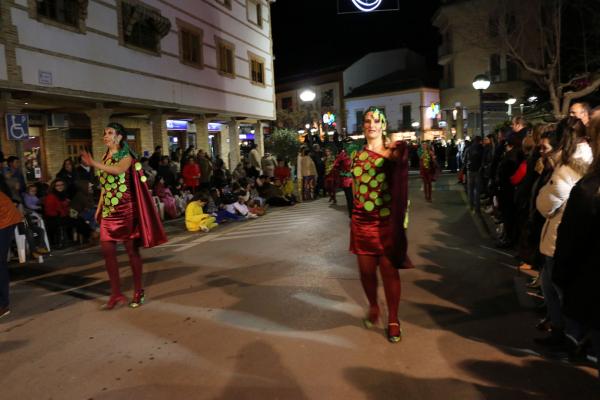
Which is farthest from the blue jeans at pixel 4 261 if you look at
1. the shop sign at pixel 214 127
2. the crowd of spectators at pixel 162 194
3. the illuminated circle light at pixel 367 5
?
the shop sign at pixel 214 127

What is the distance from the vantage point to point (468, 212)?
1361 cm

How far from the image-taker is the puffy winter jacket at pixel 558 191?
4070 millimetres

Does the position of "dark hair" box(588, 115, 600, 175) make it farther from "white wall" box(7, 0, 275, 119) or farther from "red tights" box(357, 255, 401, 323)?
"white wall" box(7, 0, 275, 119)

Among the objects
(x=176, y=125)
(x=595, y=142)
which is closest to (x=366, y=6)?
(x=176, y=125)

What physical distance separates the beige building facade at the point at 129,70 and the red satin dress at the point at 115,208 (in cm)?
743

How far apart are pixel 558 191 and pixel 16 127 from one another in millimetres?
11444

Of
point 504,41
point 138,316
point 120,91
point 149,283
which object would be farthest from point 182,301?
point 504,41

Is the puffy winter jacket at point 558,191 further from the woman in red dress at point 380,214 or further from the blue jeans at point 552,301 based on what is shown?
the woman in red dress at point 380,214

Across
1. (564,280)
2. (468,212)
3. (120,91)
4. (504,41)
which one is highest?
(504,41)

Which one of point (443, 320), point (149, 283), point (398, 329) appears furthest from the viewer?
point (149, 283)

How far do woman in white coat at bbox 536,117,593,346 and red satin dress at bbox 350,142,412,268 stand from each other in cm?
117

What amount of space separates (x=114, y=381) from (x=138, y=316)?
5.53 feet

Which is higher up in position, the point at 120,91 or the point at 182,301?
the point at 120,91

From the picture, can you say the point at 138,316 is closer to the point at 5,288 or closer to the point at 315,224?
the point at 5,288
